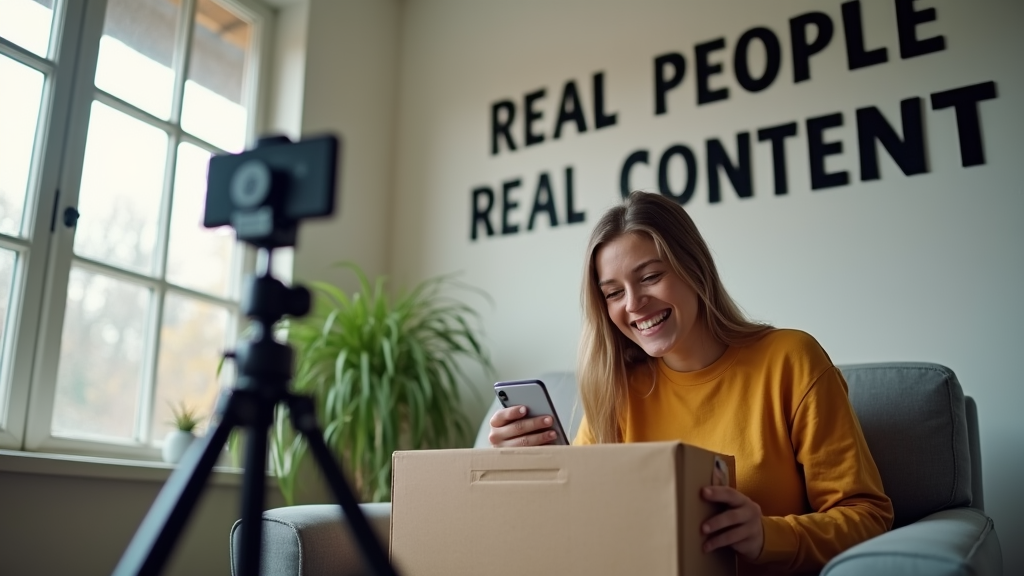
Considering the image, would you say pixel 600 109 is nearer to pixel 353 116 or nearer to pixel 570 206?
pixel 570 206

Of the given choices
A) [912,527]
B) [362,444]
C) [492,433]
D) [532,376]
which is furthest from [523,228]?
[912,527]

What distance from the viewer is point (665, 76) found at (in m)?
2.47

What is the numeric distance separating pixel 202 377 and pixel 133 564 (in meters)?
1.90

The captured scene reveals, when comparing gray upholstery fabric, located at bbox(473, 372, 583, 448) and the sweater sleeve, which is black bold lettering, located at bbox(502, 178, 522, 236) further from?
the sweater sleeve

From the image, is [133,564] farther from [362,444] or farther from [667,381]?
[362,444]

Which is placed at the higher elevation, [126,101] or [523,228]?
[126,101]

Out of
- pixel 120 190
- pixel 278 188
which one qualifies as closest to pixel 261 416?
pixel 278 188

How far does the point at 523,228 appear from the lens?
2660 millimetres

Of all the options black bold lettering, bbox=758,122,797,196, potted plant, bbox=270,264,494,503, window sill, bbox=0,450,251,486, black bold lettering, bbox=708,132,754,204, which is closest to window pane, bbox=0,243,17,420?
window sill, bbox=0,450,251,486

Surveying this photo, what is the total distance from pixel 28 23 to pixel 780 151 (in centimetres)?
197

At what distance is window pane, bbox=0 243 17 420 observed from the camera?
1.87m

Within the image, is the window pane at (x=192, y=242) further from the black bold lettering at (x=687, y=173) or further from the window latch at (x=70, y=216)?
the black bold lettering at (x=687, y=173)

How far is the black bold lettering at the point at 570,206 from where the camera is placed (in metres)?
2.55

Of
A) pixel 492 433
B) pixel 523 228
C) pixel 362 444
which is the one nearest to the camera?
pixel 492 433
